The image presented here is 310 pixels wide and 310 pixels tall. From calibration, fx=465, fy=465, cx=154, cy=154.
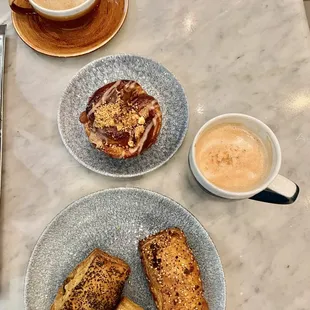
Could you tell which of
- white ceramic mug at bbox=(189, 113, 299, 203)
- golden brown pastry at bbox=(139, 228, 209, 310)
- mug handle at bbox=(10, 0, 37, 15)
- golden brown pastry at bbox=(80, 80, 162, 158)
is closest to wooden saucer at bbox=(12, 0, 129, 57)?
mug handle at bbox=(10, 0, 37, 15)

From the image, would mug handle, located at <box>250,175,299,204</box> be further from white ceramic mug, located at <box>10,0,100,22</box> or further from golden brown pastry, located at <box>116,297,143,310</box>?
white ceramic mug, located at <box>10,0,100,22</box>

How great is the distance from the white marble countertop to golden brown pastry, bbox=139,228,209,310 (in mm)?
104

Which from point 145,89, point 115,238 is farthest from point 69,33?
point 115,238

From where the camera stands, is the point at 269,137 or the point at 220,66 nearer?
the point at 269,137

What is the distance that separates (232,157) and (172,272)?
0.78 ft

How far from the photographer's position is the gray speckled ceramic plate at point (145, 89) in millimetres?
921

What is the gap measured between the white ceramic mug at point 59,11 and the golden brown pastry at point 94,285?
1.57ft

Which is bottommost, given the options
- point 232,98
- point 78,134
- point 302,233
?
point 302,233

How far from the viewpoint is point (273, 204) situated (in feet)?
3.08

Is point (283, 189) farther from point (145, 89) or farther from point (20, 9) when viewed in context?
point (20, 9)

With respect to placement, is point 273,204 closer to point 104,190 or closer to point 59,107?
point 104,190

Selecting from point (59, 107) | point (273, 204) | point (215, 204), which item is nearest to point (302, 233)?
point (273, 204)

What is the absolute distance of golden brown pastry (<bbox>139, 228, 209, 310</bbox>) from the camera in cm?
80

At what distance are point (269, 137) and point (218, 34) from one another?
0.32m
